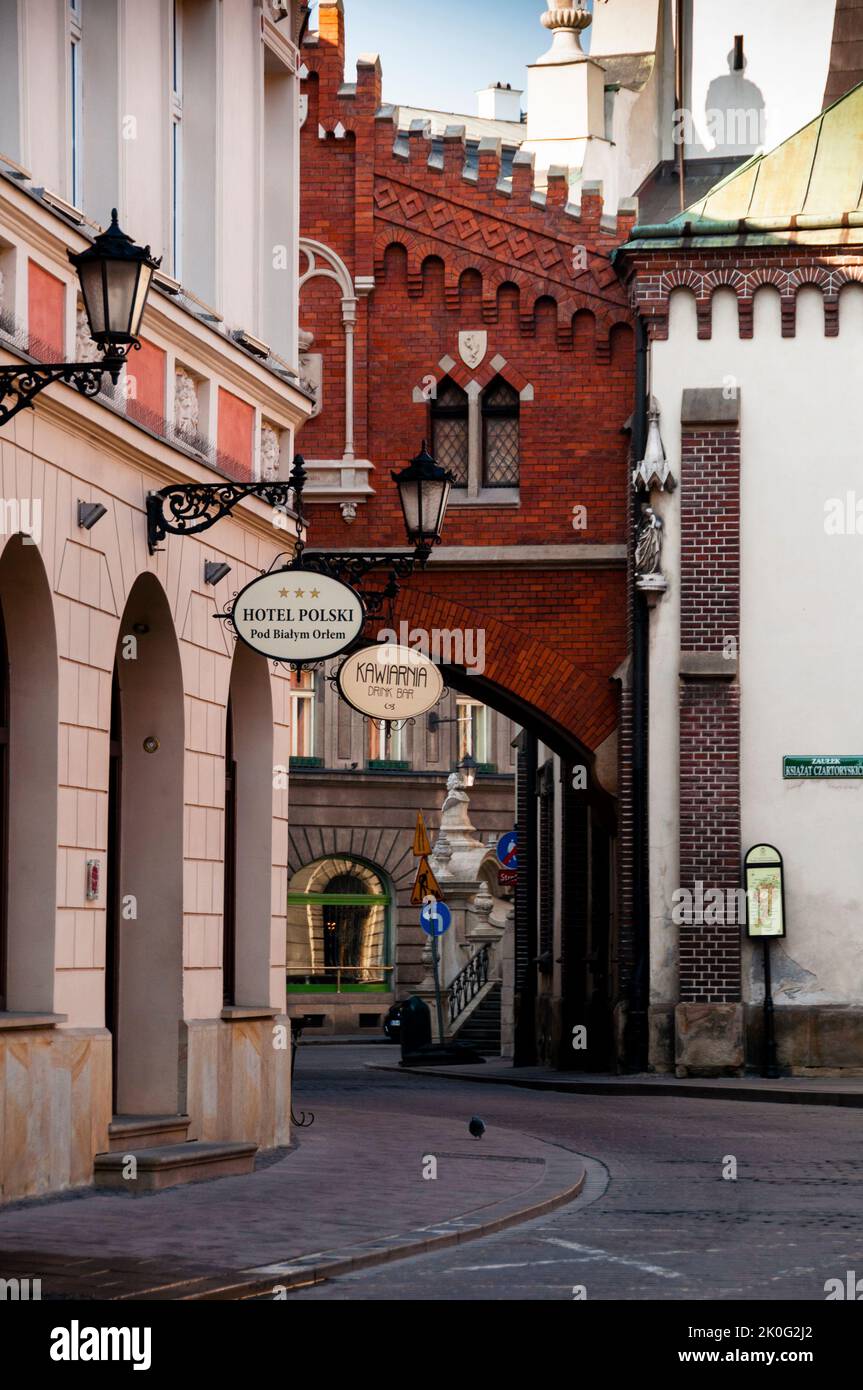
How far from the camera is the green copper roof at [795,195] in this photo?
2638cm

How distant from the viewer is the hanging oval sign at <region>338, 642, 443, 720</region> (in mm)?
18109

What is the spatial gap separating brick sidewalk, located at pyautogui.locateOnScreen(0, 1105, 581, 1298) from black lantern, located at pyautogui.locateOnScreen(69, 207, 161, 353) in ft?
13.9

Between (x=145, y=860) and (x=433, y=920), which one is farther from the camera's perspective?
(x=433, y=920)

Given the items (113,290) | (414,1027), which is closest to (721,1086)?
(414,1027)

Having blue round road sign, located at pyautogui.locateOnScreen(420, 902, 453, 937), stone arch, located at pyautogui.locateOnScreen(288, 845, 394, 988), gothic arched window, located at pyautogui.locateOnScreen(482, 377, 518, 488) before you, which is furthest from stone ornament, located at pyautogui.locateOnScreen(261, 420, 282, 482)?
stone arch, located at pyautogui.locateOnScreen(288, 845, 394, 988)

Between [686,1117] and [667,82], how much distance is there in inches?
1182

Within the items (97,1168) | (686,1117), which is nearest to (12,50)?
(97,1168)

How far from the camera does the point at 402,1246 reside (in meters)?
11.1

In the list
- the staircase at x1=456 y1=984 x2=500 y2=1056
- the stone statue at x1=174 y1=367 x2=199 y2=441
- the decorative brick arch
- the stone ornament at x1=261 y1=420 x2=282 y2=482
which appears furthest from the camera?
the staircase at x1=456 y1=984 x2=500 y2=1056

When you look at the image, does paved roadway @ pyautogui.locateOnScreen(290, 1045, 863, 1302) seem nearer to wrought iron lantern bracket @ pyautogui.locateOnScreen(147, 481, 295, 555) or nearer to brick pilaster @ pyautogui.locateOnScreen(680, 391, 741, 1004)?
brick pilaster @ pyautogui.locateOnScreen(680, 391, 741, 1004)

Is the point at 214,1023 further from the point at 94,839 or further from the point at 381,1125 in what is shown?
the point at 381,1125

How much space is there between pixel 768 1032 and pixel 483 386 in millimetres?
8041

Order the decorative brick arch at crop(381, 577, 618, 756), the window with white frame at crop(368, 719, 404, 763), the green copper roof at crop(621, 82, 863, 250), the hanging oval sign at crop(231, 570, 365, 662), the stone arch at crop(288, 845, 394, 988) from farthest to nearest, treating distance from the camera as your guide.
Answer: the window with white frame at crop(368, 719, 404, 763)
the stone arch at crop(288, 845, 394, 988)
the decorative brick arch at crop(381, 577, 618, 756)
the green copper roof at crop(621, 82, 863, 250)
the hanging oval sign at crop(231, 570, 365, 662)

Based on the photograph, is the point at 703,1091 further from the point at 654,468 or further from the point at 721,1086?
the point at 654,468
